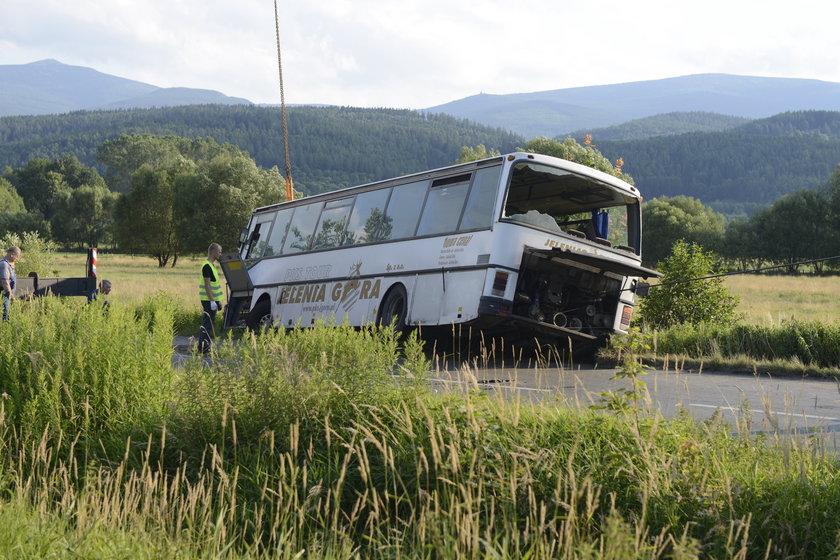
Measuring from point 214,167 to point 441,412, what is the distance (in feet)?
244

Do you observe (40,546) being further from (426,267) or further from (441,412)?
(426,267)

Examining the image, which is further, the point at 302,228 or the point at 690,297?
the point at 302,228

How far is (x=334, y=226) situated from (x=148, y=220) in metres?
68.4

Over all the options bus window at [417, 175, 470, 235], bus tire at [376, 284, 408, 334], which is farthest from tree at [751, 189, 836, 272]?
bus window at [417, 175, 470, 235]

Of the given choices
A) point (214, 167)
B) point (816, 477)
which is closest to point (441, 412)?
point (816, 477)

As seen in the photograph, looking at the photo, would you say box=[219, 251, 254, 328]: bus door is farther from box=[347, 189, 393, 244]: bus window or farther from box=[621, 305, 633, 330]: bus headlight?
box=[621, 305, 633, 330]: bus headlight

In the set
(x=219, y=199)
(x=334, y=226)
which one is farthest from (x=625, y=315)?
(x=219, y=199)

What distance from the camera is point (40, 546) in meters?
4.79

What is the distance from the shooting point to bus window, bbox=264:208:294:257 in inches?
827

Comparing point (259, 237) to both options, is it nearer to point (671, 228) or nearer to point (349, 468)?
point (349, 468)

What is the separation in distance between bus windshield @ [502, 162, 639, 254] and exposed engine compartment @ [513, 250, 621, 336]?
33.8 inches

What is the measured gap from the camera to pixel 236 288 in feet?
73.1

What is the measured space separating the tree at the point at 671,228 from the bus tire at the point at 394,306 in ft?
281

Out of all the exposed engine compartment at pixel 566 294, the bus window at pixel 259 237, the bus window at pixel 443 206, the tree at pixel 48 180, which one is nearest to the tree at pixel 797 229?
the bus window at pixel 259 237
